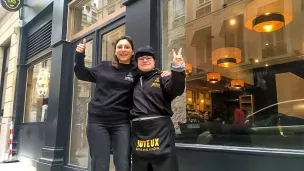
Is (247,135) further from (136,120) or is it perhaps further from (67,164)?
(67,164)

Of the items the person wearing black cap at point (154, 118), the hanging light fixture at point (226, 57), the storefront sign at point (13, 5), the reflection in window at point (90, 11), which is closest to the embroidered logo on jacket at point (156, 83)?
the person wearing black cap at point (154, 118)

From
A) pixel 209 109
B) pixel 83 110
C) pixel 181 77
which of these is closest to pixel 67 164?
pixel 83 110

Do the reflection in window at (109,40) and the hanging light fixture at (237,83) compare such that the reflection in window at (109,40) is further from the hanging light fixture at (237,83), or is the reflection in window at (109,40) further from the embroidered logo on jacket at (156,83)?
the embroidered logo on jacket at (156,83)

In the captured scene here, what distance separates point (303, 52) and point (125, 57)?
2.07 metres

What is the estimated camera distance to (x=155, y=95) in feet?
6.80

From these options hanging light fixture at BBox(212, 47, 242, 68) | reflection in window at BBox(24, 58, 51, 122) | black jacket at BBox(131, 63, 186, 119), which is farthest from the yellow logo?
reflection in window at BBox(24, 58, 51, 122)

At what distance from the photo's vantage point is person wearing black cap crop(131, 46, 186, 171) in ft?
6.44

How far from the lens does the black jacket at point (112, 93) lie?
2.30 m

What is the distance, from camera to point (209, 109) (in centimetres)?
Answer: 352

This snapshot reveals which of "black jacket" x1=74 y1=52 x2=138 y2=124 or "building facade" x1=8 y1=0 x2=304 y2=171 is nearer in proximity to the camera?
"black jacket" x1=74 y1=52 x2=138 y2=124

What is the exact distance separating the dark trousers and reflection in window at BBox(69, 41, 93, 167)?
2607 millimetres

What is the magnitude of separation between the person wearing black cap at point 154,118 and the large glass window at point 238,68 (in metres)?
1.21

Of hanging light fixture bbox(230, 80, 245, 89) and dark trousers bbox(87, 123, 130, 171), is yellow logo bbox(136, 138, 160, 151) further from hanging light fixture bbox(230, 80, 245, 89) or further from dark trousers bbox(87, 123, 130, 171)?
hanging light fixture bbox(230, 80, 245, 89)

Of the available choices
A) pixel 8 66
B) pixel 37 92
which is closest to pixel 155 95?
pixel 37 92
